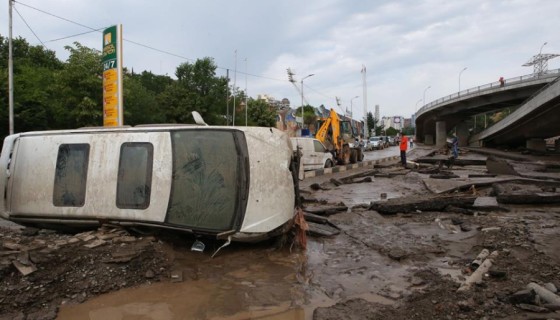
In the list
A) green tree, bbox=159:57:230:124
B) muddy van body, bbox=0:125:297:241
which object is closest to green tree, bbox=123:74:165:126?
green tree, bbox=159:57:230:124

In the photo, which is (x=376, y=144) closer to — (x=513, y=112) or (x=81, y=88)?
(x=513, y=112)

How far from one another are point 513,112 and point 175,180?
34.1 meters

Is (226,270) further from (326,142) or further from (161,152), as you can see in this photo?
(326,142)

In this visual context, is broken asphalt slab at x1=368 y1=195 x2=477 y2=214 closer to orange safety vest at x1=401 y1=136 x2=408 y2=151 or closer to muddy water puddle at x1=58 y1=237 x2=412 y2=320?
muddy water puddle at x1=58 y1=237 x2=412 y2=320

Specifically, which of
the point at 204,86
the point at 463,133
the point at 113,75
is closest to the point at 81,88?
the point at 113,75

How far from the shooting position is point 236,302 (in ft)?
13.2

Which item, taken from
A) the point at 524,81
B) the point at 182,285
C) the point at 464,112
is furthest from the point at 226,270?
the point at 464,112

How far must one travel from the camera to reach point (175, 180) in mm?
4984

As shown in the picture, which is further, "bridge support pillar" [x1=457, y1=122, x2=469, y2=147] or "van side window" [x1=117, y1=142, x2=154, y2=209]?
"bridge support pillar" [x1=457, y1=122, x2=469, y2=147]

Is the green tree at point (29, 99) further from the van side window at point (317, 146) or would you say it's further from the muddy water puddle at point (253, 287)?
the muddy water puddle at point (253, 287)

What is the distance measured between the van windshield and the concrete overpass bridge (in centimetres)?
2518

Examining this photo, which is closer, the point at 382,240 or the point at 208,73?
the point at 382,240

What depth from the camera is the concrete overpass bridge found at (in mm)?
27420

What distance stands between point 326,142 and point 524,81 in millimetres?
23007
